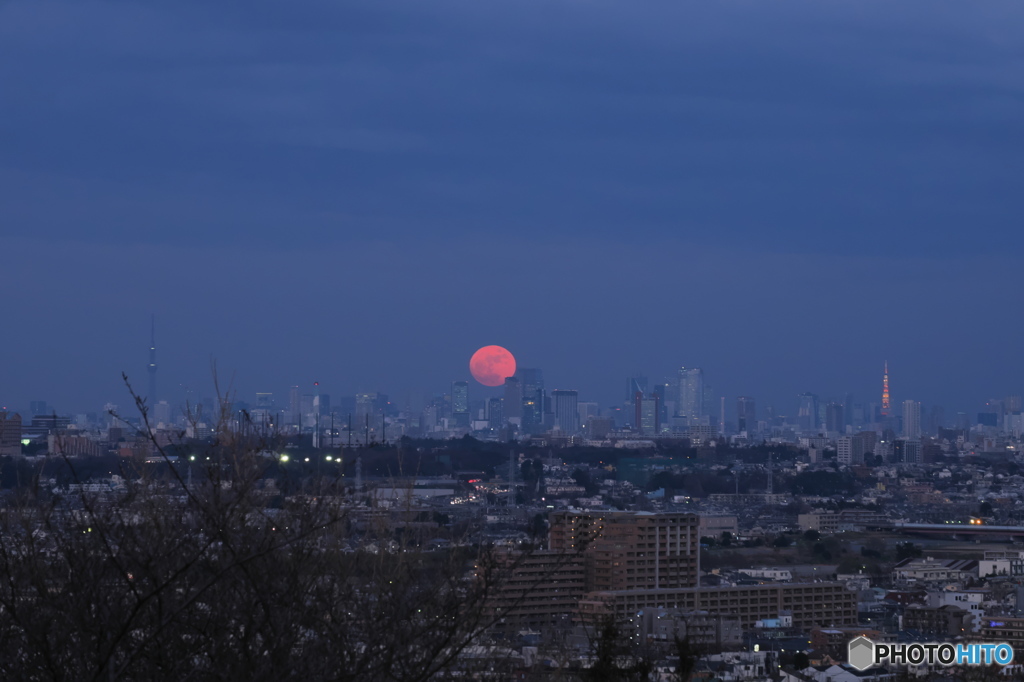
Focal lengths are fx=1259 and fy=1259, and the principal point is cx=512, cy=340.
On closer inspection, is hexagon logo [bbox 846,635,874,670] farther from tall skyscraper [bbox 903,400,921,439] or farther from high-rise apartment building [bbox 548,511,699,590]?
tall skyscraper [bbox 903,400,921,439]

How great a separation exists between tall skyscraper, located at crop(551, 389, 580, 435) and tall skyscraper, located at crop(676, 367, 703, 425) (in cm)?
727

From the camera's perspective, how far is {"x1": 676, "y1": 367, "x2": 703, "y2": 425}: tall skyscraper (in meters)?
78.0

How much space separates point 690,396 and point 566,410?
9740mm

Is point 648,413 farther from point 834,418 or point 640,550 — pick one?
point 640,550

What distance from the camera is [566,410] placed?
74500mm

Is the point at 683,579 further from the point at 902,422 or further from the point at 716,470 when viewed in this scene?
the point at 902,422

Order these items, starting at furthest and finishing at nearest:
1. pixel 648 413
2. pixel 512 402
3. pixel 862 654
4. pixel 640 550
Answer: pixel 648 413
pixel 512 402
pixel 640 550
pixel 862 654

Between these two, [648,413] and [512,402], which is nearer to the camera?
[512,402]

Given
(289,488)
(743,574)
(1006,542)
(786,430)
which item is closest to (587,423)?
(786,430)

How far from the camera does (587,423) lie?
70.4m

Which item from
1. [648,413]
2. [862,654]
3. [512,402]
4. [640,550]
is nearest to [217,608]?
[862,654]

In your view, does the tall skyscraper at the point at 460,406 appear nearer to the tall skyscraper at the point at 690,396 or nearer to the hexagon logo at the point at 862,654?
the tall skyscraper at the point at 690,396

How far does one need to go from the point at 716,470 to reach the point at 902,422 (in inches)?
1429

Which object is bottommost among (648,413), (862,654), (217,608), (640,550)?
(640,550)
